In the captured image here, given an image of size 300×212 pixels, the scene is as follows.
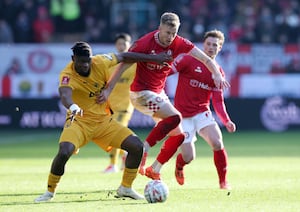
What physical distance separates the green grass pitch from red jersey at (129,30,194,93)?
151 centimetres

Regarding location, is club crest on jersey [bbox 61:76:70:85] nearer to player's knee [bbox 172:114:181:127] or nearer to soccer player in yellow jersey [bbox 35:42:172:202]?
soccer player in yellow jersey [bbox 35:42:172:202]

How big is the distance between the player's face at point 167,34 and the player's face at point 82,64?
4.17 ft

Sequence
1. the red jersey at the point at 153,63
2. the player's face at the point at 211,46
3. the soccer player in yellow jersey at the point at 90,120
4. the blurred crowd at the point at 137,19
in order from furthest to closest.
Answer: the blurred crowd at the point at 137,19, the player's face at the point at 211,46, the red jersey at the point at 153,63, the soccer player in yellow jersey at the point at 90,120

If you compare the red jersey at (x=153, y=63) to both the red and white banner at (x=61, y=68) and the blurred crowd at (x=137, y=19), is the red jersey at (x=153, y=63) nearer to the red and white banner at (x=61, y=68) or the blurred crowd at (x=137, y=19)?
the red and white banner at (x=61, y=68)

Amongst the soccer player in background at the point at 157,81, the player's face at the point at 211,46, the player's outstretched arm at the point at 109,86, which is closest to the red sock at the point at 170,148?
the soccer player in background at the point at 157,81

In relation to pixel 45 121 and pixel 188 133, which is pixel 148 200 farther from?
pixel 45 121

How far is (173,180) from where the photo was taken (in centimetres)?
1398

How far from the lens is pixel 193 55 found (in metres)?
12.2

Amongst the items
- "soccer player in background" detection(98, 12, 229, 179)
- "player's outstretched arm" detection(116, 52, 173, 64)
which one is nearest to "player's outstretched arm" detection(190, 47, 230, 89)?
"soccer player in background" detection(98, 12, 229, 179)

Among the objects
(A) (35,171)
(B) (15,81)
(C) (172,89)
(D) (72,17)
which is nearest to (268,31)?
(C) (172,89)

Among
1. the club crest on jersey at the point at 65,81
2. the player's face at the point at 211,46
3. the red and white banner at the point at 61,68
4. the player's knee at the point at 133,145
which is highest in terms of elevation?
the player's face at the point at 211,46

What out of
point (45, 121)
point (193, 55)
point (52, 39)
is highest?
point (193, 55)

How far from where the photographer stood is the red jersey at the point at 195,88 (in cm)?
1312

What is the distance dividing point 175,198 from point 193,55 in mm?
2073
